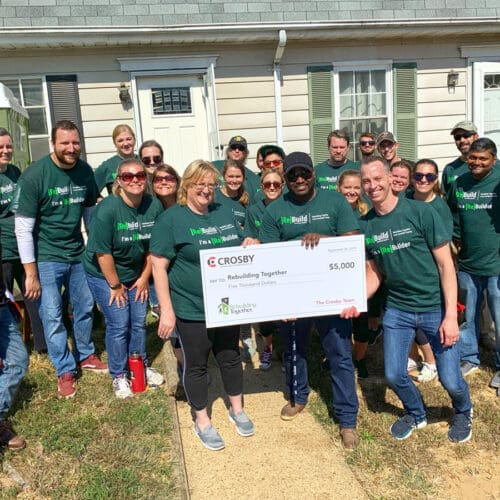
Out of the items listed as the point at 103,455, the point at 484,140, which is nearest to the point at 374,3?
the point at 484,140

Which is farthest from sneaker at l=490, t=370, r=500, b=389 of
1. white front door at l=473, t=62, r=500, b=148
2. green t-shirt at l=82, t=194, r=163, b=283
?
white front door at l=473, t=62, r=500, b=148

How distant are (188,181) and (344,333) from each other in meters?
1.46

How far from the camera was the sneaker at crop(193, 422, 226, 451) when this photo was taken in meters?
3.45

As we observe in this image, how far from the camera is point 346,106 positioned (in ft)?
27.9

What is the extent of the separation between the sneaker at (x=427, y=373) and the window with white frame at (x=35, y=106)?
20.7 ft

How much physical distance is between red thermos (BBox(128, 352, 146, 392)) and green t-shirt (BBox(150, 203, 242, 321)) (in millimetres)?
1110

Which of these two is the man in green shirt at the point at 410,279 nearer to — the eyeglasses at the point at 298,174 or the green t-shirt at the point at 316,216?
the green t-shirt at the point at 316,216

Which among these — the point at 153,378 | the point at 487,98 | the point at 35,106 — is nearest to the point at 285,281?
the point at 153,378

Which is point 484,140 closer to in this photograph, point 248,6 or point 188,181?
point 188,181

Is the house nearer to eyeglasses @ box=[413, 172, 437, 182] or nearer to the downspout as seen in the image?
the downspout

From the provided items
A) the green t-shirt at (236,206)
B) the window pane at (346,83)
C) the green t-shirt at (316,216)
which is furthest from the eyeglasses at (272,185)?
the window pane at (346,83)

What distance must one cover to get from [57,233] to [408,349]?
291 cm

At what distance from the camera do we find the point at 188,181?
3.27 meters

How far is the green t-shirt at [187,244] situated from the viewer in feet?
10.6
